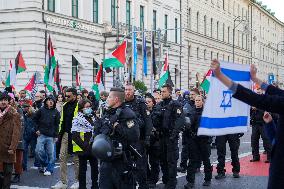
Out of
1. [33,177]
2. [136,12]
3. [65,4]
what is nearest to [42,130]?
[33,177]

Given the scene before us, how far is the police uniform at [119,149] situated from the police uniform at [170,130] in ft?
9.37

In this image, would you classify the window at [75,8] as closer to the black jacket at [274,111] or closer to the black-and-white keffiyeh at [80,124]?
the black-and-white keffiyeh at [80,124]

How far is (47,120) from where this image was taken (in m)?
11.9

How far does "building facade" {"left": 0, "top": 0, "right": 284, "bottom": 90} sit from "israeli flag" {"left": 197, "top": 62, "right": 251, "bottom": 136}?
23375 mm

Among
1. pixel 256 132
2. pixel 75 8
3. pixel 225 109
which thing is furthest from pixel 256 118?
pixel 75 8

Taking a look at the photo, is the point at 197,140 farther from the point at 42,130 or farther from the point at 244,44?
the point at 244,44

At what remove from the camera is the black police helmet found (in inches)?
252

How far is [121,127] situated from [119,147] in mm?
256

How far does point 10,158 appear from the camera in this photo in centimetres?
905

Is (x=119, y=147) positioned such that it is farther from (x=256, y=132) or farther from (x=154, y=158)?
(x=256, y=132)

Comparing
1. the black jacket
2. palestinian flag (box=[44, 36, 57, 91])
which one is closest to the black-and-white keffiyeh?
the black jacket

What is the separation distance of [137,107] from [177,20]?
4102 centimetres

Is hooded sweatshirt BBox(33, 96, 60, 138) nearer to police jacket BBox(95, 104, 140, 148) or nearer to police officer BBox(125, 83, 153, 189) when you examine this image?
police officer BBox(125, 83, 153, 189)

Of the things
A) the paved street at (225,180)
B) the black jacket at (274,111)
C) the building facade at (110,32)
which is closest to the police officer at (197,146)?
the paved street at (225,180)
